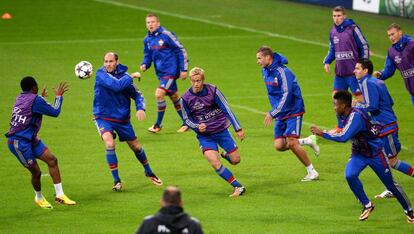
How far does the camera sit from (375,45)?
33781 mm

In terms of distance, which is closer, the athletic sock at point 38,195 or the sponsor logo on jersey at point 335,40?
the athletic sock at point 38,195

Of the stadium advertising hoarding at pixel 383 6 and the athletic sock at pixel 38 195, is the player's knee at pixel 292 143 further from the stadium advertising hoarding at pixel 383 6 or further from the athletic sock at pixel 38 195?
the stadium advertising hoarding at pixel 383 6

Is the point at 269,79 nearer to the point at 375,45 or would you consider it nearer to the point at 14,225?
the point at 14,225

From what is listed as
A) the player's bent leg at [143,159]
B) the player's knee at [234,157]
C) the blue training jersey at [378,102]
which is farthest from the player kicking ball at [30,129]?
the blue training jersey at [378,102]

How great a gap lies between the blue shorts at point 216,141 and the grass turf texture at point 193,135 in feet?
2.71

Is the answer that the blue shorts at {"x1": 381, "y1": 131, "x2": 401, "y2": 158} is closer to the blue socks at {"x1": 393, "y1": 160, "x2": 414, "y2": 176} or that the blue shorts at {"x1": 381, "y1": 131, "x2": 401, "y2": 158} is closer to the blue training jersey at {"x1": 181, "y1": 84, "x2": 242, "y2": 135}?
the blue socks at {"x1": 393, "y1": 160, "x2": 414, "y2": 176}

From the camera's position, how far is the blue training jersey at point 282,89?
58.6 feet

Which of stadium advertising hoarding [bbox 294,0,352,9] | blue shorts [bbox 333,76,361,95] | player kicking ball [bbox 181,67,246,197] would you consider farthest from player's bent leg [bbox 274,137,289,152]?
stadium advertising hoarding [bbox 294,0,352,9]

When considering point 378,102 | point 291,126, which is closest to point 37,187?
point 291,126

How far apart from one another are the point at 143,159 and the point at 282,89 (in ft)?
9.00

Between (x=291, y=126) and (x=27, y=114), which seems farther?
(x=291, y=126)

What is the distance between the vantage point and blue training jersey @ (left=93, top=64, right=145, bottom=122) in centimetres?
1777

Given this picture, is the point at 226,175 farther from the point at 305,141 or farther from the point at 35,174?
A: the point at 35,174

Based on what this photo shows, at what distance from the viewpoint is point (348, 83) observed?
2133 cm
